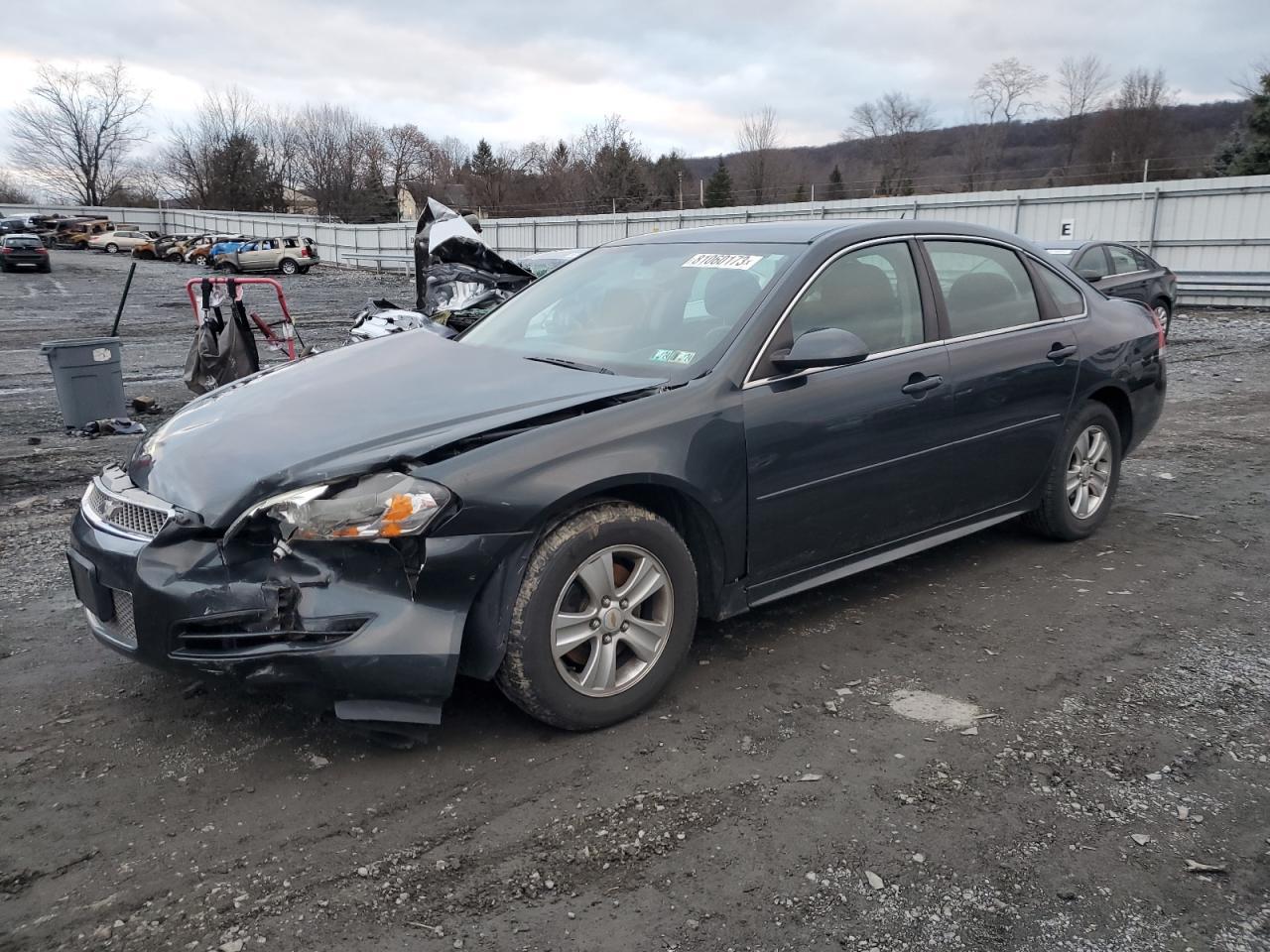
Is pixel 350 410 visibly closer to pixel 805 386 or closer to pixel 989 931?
pixel 805 386

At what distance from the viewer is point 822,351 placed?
3.59 meters

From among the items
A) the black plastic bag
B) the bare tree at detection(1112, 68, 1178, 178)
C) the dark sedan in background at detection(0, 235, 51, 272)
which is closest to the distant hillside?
the bare tree at detection(1112, 68, 1178, 178)

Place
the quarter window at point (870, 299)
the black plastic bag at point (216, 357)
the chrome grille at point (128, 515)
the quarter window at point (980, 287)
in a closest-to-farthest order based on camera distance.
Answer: the chrome grille at point (128, 515)
the quarter window at point (870, 299)
the quarter window at point (980, 287)
the black plastic bag at point (216, 357)

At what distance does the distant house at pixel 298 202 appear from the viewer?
75.9m

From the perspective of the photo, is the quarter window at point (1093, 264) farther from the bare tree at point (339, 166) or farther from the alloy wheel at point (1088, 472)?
the bare tree at point (339, 166)

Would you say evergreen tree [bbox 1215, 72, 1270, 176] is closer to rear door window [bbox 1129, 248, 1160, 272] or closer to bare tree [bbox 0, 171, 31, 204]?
rear door window [bbox 1129, 248, 1160, 272]

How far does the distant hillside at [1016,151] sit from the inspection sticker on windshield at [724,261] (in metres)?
36.0

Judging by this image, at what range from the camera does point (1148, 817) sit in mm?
2799

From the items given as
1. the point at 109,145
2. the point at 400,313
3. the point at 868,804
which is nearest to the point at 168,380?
the point at 400,313

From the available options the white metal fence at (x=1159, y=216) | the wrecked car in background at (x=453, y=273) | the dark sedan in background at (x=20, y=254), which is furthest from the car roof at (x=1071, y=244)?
the dark sedan in background at (x=20, y=254)

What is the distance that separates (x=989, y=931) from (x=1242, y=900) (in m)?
0.68

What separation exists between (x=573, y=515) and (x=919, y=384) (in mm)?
1789

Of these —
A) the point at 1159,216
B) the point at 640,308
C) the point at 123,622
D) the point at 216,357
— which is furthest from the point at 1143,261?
the point at 123,622

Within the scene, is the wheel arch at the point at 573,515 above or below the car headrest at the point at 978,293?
below
